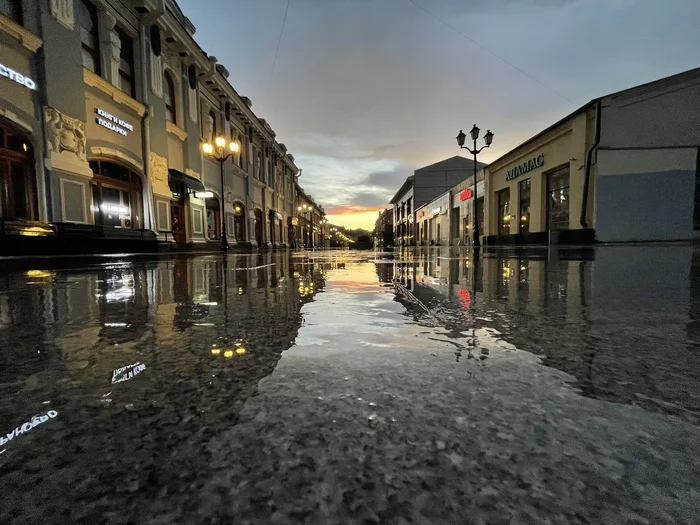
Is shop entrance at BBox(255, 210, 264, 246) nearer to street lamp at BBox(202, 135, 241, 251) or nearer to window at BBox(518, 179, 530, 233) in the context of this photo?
street lamp at BBox(202, 135, 241, 251)

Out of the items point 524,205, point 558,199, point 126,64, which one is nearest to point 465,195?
point 524,205

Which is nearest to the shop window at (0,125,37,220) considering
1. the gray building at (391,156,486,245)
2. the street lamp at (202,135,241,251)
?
the street lamp at (202,135,241,251)

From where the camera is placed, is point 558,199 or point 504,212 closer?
point 558,199

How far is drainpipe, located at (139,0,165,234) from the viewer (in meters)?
13.6

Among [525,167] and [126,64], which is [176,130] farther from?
[525,167]

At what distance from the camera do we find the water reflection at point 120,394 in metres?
0.50

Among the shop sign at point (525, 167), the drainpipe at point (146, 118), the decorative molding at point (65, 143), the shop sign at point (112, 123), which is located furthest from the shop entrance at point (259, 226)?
the shop sign at point (525, 167)

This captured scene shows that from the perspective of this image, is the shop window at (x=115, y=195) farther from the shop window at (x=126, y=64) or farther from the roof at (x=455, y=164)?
the roof at (x=455, y=164)

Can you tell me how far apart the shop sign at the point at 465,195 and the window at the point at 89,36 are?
22.2m

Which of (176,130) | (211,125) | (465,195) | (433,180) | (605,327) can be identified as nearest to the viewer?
(605,327)

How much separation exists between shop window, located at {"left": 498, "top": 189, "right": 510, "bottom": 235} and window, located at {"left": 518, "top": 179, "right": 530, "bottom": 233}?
5.21ft

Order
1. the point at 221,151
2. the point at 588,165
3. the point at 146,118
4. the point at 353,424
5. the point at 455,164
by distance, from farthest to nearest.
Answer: the point at 455,164
the point at 221,151
the point at 146,118
the point at 588,165
the point at 353,424

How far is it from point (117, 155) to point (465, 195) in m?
22.1

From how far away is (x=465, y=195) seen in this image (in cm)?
2639
